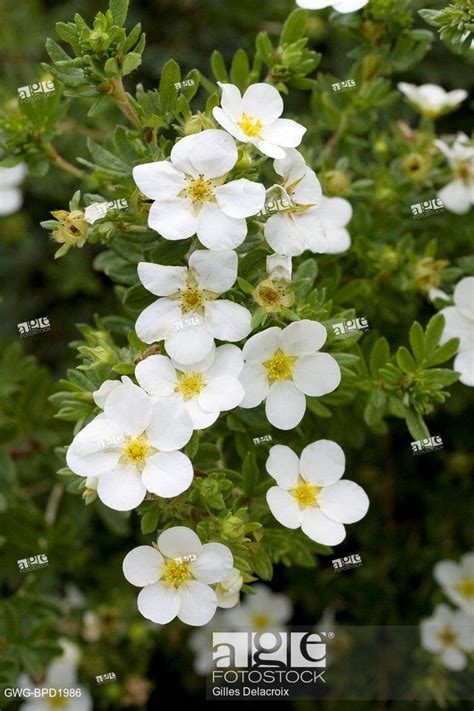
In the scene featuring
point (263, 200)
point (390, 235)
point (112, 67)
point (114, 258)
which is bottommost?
point (390, 235)

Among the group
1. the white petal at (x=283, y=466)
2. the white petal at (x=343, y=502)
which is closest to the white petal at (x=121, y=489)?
the white petal at (x=283, y=466)

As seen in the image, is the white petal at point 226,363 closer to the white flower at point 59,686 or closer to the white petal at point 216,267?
the white petal at point 216,267

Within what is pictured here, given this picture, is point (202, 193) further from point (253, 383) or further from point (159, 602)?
point (159, 602)

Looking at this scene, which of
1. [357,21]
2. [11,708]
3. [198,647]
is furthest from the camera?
[198,647]

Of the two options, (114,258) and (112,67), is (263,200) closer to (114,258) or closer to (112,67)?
(112,67)

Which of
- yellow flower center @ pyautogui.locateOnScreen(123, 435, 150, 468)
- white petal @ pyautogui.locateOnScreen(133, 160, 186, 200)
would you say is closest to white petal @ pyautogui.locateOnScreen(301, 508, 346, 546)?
yellow flower center @ pyautogui.locateOnScreen(123, 435, 150, 468)

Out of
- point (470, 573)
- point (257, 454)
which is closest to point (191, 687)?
point (470, 573)
